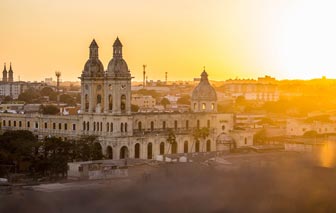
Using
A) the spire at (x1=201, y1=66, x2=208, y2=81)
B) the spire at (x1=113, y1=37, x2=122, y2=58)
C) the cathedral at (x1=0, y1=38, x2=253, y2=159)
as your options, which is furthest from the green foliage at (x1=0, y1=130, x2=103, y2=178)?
the spire at (x1=201, y1=66, x2=208, y2=81)

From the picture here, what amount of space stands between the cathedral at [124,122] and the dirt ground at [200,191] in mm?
3694

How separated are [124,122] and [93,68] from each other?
2.92 m

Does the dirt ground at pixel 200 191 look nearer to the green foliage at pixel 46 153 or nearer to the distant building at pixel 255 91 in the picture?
the green foliage at pixel 46 153

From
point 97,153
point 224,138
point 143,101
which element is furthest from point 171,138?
point 143,101

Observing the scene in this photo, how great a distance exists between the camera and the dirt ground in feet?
82.2

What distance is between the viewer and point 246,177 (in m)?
29.5

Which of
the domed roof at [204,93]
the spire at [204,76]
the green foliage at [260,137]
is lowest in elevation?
the green foliage at [260,137]

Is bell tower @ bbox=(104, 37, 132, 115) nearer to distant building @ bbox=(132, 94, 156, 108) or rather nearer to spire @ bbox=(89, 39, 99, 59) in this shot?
spire @ bbox=(89, 39, 99, 59)

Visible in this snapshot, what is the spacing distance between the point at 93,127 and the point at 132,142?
6.27 feet

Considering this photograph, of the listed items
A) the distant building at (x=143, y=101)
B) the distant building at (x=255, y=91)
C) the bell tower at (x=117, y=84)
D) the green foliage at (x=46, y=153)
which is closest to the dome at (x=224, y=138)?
the bell tower at (x=117, y=84)

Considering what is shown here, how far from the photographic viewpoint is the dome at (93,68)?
1390 inches

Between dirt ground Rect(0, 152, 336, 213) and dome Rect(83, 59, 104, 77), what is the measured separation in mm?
6331


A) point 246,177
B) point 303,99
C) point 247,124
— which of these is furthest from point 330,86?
point 246,177

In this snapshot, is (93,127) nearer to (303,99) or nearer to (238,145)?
(238,145)
